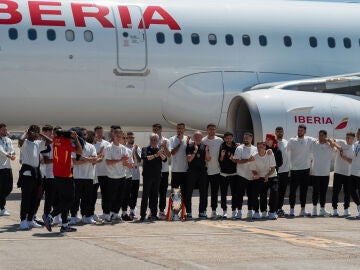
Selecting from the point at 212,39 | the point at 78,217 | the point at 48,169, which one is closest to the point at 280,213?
the point at 78,217

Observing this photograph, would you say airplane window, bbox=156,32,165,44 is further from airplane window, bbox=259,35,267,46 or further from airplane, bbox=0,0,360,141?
airplane window, bbox=259,35,267,46

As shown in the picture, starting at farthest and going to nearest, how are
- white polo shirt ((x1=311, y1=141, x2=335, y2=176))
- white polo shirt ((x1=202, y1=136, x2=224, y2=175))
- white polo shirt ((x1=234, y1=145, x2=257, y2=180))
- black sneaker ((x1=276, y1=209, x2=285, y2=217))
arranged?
white polo shirt ((x1=311, y1=141, x2=335, y2=176))
black sneaker ((x1=276, y1=209, x2=285, y2=217))
white polo shirt ((x1=202, y1=136, x2=224, y2=175))
white polo shirt ((x1=234, y1=145, x2=257, y2=180))

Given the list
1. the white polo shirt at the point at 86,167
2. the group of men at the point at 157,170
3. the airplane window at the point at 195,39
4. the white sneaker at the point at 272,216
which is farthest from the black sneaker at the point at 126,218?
the airplane window at the point at 195,39

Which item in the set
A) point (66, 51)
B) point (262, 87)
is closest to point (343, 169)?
point (262, 87)

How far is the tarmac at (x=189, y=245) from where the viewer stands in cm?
911

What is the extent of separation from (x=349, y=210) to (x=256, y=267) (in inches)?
286

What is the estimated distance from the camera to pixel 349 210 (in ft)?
51.8

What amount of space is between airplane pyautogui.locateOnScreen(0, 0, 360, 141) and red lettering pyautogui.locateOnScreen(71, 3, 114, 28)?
2 centimetres

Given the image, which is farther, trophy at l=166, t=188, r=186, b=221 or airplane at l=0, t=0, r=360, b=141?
airplane at l=0, t=0, r=360, b=141

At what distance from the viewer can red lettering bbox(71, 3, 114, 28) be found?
17.9 metres

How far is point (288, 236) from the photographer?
11531 mm

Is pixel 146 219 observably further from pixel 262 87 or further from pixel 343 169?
pixel 262 87

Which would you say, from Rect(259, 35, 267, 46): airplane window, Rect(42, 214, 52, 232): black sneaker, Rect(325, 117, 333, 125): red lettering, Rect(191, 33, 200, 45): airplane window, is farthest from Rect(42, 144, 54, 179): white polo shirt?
Rect(259, 35, 267, 46): airplane window

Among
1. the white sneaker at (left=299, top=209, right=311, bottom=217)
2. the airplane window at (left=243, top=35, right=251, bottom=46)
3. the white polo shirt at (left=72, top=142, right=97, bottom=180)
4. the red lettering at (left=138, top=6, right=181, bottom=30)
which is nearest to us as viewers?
the white polo shirt at (left=72, top=142, right=97, bottom=180)
